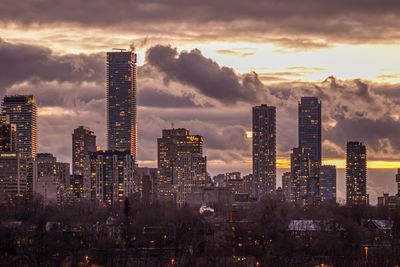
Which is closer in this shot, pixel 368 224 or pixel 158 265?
pixel 158 265

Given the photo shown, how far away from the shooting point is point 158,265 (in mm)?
100938

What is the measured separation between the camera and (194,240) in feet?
400

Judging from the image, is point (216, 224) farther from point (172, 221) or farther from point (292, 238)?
point (292, 238)

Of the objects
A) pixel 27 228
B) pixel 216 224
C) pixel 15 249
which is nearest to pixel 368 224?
pixel 216 224

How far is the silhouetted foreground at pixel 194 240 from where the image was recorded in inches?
4092

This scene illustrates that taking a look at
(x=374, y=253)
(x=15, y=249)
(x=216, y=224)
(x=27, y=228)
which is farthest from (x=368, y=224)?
(x=15, y=249)

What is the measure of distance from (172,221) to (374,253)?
131 ft

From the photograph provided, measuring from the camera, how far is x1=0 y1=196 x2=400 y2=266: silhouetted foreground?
10394 centimetres

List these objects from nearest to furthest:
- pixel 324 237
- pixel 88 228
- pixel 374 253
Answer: pixel 374 253 < pixel 324 237 < pixel 88 228

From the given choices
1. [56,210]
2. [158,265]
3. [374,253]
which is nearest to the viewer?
[158,265]

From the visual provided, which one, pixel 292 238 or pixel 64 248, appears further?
pixel 292 238

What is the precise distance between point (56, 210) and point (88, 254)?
205ft

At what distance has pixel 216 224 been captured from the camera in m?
150

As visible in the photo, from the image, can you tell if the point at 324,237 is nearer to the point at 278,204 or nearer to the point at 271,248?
the point at 271,248
